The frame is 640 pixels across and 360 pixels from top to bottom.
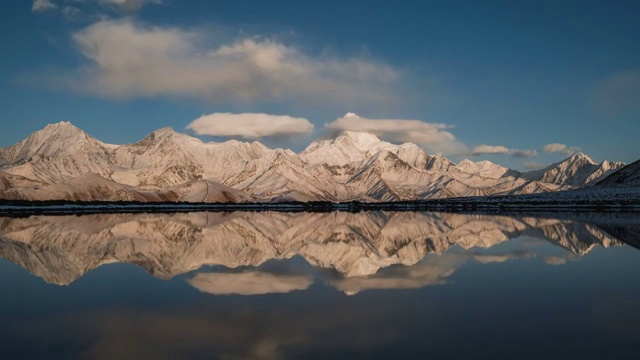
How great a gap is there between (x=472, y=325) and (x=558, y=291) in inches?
263

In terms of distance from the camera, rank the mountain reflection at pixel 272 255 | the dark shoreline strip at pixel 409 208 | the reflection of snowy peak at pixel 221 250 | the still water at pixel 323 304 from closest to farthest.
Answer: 1. the still water at pixel 323 304
2. the mountain reflection at pixel 272 255
3. the reflection of snowy peak at pixel 221 250
4. the dark shoreline strip at pixel 409 208

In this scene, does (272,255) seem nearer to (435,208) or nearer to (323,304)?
(323,304)

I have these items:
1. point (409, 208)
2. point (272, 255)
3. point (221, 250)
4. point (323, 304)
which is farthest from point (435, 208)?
point (323, 304)

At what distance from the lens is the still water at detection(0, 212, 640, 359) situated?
41.6 ft

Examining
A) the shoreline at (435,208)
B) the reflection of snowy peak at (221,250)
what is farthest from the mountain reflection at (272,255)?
the shoreline at (435,208)

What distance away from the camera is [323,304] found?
17562mm

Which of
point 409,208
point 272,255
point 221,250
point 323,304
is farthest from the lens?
point 409,208

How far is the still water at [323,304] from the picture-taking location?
12.7 m

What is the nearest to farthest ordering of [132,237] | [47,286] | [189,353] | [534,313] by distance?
[189,353] < [534,313] < [47,286] < [132,237]

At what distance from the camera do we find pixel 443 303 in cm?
1748

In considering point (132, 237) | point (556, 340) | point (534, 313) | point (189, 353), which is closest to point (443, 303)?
point (534, 313)

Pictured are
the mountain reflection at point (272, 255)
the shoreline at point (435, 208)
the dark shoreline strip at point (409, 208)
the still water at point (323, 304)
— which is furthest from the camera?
the dark shoreline strip at point (409, 208)

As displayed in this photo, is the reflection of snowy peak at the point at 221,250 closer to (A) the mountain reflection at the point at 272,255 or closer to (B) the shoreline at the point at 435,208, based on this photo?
(A) the mountain reflection at the point at 272,255

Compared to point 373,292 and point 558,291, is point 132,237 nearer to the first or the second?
point 373,292
